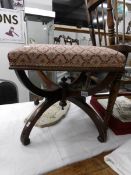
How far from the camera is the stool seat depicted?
1.80ft

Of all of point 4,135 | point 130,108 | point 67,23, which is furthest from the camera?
point 67,23

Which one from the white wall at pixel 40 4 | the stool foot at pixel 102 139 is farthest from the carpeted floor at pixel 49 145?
the white wall at pixel 40 4

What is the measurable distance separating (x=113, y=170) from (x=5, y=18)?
6.13ft

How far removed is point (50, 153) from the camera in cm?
68

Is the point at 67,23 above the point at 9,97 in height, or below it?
above

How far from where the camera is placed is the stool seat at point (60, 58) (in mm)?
550

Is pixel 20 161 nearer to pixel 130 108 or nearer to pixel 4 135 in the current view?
pixel 4 135

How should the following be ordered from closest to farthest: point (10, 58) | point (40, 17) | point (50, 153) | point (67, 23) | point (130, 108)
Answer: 1. point (10, 58)
2. point (50, 153)
3. point (130, 108)
4. point (40, 17)
5. point (67, 23)

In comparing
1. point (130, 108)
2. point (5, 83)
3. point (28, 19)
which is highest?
point (28, 19)

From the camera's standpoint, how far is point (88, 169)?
24.8 inches

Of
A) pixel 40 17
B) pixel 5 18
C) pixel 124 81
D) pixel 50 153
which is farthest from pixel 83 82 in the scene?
pixel 5 18

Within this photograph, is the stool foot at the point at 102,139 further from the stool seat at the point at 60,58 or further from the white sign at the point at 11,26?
the white sign at the point at 11,26

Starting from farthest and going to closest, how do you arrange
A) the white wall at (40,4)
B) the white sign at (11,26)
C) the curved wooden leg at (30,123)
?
the white wall at (40,4)
the white sign at (11,26)
the curved wooden leg at (30,123)

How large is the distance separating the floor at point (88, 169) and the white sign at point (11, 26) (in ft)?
5.61
